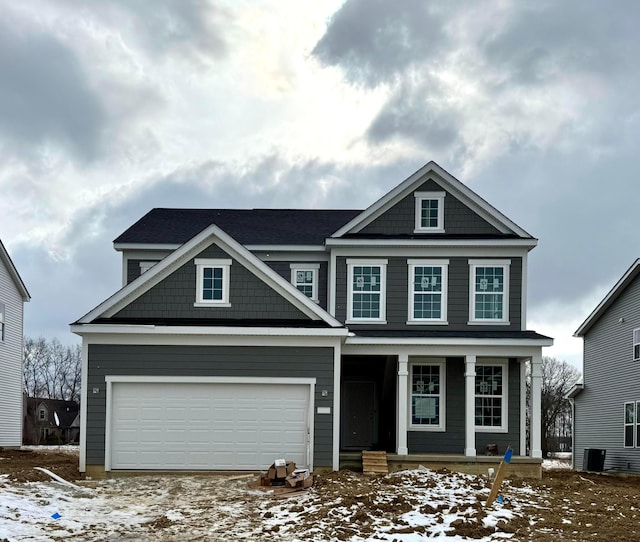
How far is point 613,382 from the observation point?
2738 cm

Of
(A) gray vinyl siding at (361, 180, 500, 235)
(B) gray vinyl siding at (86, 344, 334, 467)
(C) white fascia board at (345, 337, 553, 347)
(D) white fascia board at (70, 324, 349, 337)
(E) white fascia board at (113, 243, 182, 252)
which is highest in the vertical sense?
A: (A) gray vinyl siding at (361, 180, 500, 235)

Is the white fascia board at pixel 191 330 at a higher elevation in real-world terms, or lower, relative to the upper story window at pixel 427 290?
lower

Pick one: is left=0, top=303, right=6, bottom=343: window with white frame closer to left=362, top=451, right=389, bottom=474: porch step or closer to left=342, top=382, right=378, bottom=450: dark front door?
left=342, top=382, right=378, bottom=450: dark front door

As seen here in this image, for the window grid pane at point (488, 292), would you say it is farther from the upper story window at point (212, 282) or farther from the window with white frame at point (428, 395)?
the upper story window at point (212, 282)

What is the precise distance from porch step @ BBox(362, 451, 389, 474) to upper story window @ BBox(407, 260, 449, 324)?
14.7 ft

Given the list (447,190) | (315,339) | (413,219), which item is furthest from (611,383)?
(315,339)

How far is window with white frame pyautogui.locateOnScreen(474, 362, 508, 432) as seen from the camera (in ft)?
70.7

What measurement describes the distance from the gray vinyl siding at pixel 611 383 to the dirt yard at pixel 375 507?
8819 millimetres

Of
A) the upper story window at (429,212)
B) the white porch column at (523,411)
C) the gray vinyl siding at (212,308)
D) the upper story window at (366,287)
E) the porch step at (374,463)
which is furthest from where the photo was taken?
the upper story window at (429,212)

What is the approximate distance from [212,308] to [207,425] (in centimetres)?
280

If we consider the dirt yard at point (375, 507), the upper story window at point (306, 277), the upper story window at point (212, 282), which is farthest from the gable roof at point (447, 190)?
the dirt yard at point (375, 507)

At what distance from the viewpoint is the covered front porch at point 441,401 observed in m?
19.9

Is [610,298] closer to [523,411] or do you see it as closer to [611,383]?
[611,383]

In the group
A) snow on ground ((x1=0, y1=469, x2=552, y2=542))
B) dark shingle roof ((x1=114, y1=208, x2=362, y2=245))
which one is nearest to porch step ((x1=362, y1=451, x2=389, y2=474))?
snow on ground ((x1=0, y1=469, x2=552, y2=542))
